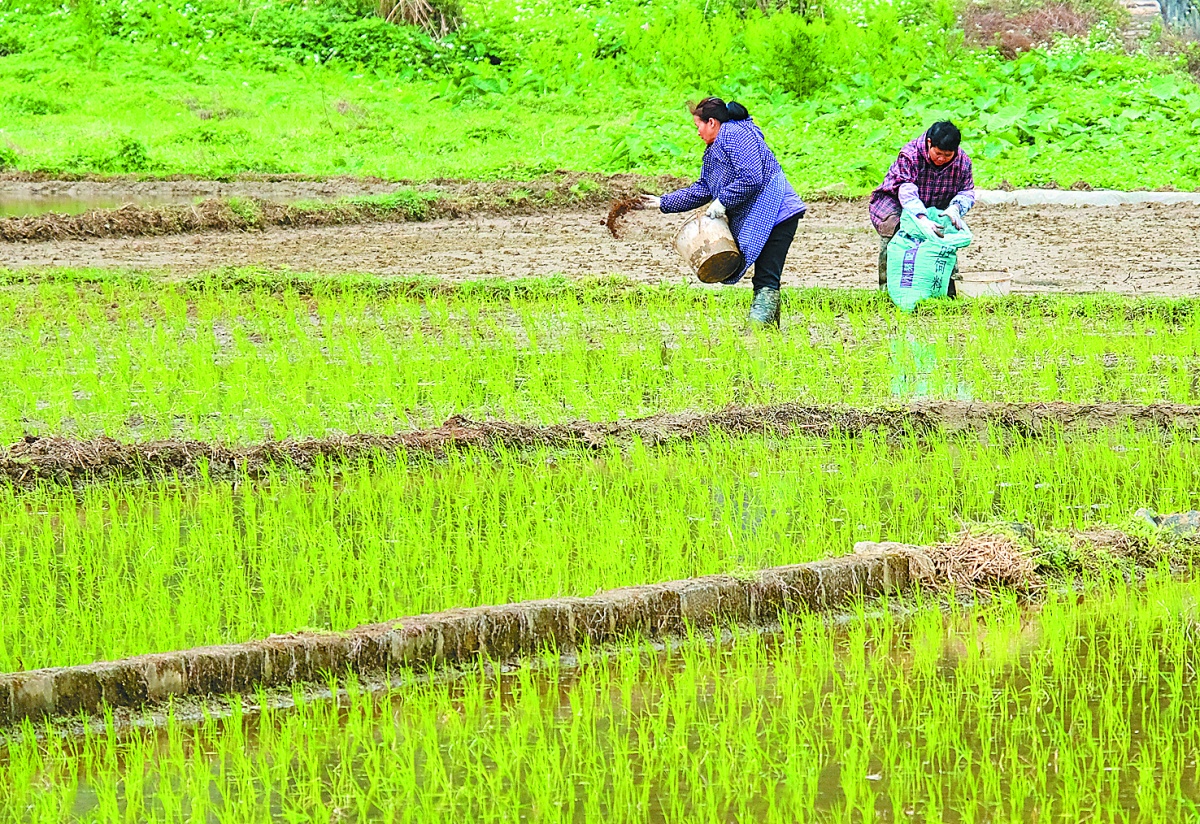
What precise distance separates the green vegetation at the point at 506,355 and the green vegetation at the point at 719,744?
2.35 meters

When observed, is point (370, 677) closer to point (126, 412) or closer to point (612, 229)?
point (126, 412)

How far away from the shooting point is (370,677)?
3303 mm

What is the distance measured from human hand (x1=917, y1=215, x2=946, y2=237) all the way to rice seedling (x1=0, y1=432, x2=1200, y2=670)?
154cm

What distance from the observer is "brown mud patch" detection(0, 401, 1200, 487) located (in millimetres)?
4891

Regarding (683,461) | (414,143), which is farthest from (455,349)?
(414,143)

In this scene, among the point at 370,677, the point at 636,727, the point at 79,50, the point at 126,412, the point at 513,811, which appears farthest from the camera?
the point at 79,50

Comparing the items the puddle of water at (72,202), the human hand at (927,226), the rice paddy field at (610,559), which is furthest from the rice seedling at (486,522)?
the puddle of water at (72,202)

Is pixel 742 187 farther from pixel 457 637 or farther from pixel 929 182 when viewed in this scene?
pixel 457 637

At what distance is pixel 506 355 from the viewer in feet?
21.9

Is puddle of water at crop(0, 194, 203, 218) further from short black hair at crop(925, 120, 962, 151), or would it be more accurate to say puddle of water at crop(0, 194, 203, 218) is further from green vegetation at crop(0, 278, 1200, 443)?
short black hair at crop(925, 120, 962, 151)

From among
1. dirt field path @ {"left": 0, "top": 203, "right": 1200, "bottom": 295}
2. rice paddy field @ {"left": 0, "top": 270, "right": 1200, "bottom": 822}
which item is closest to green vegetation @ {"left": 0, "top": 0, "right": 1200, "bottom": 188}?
dirt field path @ {"left": 0, "top": 203, "right": 1200, "bottom": 295}

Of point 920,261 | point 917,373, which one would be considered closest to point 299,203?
point 920,261

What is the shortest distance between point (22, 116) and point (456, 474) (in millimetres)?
13760

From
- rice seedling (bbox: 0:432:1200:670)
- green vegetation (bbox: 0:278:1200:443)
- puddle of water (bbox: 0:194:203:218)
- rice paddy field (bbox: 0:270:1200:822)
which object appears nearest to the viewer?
rice paddy field (bbox: 0:270:1200:822)
